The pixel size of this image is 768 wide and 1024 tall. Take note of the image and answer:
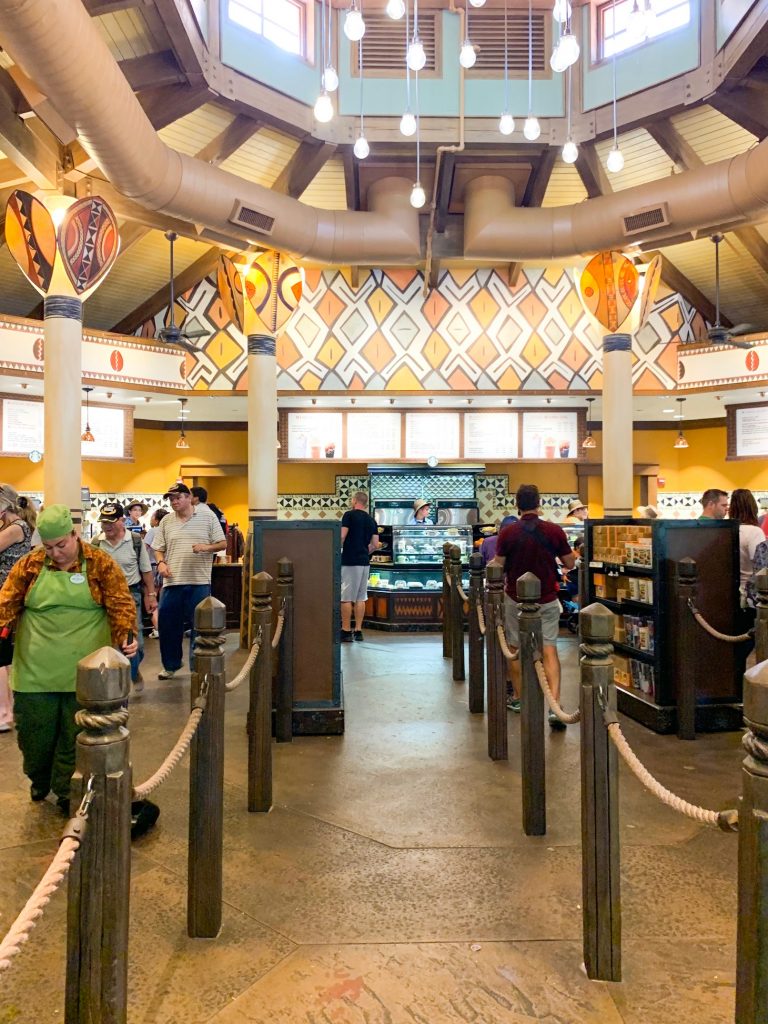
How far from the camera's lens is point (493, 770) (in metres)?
3.88

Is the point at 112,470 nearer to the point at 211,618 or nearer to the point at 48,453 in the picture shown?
the point at 48,453

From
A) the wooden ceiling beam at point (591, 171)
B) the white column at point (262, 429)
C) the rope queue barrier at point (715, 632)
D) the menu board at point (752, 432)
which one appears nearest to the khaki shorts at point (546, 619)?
the rope queue barrier at point (715, 632)

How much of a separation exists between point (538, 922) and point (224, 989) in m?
1.04

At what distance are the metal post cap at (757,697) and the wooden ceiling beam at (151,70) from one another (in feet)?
21.6

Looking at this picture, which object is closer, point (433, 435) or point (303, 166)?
point (303, 166)

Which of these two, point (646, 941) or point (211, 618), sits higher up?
point (211, 618)

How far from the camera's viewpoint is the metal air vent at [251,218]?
6.69 metres

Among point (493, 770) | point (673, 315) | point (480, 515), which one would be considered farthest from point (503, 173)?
A: point (493, 770)

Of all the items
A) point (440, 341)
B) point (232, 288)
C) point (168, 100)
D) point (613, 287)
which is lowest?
point (440, 341)

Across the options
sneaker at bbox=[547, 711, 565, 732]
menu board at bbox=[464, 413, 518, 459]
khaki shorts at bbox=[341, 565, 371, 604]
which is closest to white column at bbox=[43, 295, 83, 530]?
khaki shorts at bbox=[341, 565, 371, 604]

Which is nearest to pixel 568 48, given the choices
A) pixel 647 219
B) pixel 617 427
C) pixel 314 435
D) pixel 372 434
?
pixel 647 219

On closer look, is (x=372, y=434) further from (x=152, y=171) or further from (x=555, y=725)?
(x=555, y=725)

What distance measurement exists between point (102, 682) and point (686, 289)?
10.2 meters

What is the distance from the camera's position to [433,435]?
10.2 m
